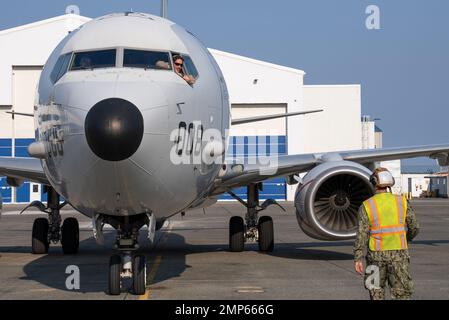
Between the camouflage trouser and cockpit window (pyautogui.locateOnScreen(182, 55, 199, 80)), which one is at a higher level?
cockpit window (pyautogui.locateOnScreen(182, 55, 199, 80))

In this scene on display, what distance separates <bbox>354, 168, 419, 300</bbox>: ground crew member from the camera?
802 cm

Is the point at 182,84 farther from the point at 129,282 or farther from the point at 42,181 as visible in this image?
the point at 42,181

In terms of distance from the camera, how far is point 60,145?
980 cm

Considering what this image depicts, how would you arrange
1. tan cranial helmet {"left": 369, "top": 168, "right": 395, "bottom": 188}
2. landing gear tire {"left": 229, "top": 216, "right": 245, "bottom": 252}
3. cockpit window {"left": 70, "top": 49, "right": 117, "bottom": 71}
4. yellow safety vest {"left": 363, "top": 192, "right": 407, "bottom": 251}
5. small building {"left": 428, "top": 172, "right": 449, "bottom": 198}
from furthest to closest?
small building {"left": 428, "top": 172, "right": 449, "bottom": 198}, landing gear tire {"left": 229, "top": 216, "right": 245, "bottom": 252}, cockpit window {"left": 70, "top": 49, "right": 117, "bottom": 71}, tan cranial helmet {"left": 369, "top": 168, "right": 395, "bottom": 188}, yellow safety vest {"left": 363, "top": 192, "right": 407, "bottom": 251}

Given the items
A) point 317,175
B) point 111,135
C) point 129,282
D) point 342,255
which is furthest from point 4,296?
point 342,255

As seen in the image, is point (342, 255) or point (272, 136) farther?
point (272, 136)

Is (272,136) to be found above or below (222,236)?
above

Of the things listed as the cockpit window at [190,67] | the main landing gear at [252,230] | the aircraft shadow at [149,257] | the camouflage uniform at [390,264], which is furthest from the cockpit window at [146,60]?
the main landing gear at [252,230]

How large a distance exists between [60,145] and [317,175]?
19.9 feet

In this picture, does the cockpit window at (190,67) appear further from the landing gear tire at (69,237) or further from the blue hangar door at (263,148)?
the blue hangar door at (263,148)

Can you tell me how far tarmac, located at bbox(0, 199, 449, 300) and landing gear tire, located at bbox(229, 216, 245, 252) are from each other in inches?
11.3

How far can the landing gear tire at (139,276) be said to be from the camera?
418 inches

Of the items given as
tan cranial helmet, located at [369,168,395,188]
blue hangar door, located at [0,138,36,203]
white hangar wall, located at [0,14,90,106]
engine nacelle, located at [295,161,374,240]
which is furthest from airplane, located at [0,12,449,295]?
blue hangar door, located at [0,138,36,203]

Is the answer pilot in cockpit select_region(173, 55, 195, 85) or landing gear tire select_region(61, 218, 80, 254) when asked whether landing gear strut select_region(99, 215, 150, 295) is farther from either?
landing gear tire select_region(61, 218, 80, 254)
